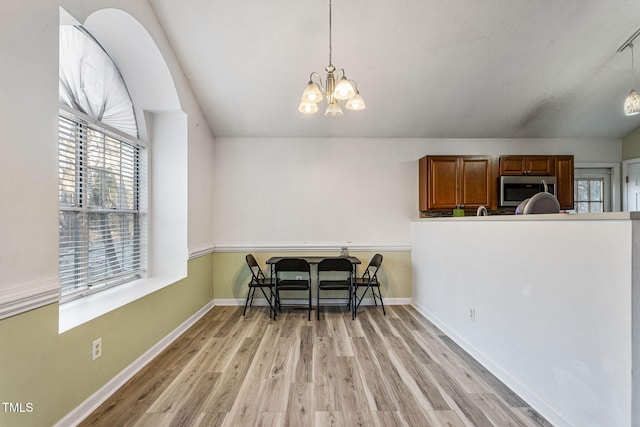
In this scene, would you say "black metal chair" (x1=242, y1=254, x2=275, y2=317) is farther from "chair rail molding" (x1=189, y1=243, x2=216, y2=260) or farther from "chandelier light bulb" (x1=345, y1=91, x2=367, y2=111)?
"chandelier light bulb" (x1=345, y1=91, x2=367, y2=111)

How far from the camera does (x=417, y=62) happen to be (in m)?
2.98

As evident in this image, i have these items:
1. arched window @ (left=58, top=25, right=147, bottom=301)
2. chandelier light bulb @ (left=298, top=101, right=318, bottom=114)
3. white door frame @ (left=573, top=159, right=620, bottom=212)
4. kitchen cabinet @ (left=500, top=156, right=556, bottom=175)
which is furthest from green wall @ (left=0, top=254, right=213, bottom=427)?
white door frame @ (left=573, top=159, right=620, bottom=212)

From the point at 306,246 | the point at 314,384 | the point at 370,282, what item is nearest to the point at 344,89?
the point at 314,384

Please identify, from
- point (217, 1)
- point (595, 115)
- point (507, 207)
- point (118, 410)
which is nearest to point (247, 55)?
point (217, 1)

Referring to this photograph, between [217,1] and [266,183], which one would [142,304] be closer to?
[266,183]

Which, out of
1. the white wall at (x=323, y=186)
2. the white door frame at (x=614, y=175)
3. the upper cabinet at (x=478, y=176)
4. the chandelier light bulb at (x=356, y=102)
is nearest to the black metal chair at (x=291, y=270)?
the white wall at (x=323, y=186)

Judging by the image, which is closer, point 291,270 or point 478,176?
point 291,270

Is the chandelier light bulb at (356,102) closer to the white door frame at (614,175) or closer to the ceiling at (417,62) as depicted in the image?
the ceiling at (417,62)

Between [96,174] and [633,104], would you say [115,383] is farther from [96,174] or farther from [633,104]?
[633,104]

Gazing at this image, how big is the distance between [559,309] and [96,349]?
9.68 ft

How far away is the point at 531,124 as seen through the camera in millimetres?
3881

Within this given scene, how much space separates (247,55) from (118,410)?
3.12 meters

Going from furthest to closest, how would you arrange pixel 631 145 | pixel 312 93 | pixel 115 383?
pixel 631 145
pixel 115 383
pixel 312 93

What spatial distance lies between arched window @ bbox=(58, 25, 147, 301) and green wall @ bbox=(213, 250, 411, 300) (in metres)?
1.13
